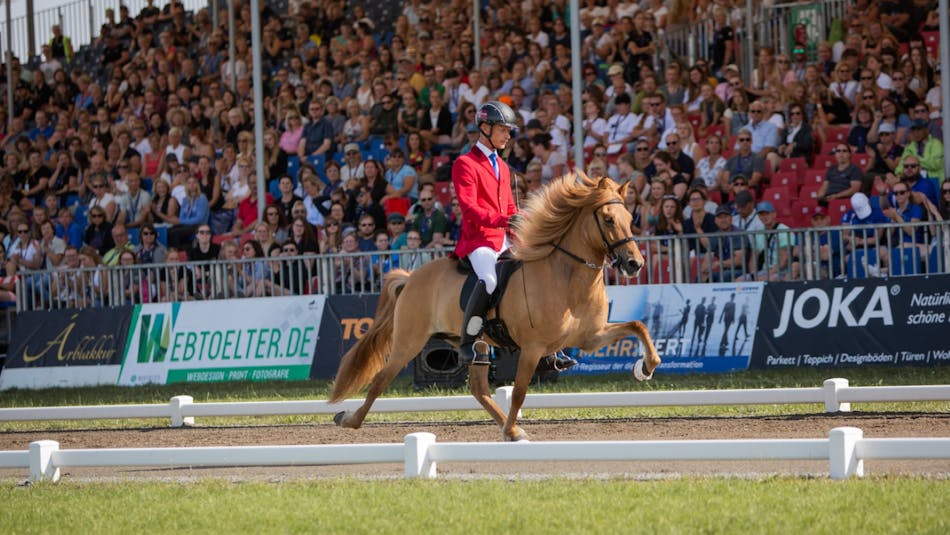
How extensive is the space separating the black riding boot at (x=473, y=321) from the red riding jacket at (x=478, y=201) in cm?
40

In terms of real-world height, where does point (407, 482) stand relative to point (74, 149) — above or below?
below

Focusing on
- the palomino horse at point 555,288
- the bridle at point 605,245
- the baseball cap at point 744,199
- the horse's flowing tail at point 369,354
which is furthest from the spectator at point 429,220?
the bridle at point 605,245

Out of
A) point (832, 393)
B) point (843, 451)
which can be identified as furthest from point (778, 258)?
point (843, 451)

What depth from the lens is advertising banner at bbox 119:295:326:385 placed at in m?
17.2

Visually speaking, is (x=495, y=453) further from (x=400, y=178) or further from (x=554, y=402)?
(x=400, y=178)

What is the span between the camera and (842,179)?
54.0 feet

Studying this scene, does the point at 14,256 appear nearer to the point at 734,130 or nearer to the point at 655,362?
the point at 734,130

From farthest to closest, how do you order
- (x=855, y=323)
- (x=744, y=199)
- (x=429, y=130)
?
(x=429, y=130), (x=744, y=199), (x=855, y=323)

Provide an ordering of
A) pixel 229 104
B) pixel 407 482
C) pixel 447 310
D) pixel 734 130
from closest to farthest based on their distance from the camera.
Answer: pixel 407 482 → pixel 447 310 → pixel 734 130 → pixel 229 104

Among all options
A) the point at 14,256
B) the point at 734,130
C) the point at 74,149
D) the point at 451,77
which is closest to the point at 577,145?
the point at 734,130

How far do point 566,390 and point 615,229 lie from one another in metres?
4.78

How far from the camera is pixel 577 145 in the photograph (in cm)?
1628

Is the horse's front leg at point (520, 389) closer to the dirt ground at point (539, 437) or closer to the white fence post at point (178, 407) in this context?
the dirt ground at point (539, 437)

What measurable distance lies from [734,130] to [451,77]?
557 centimetres
